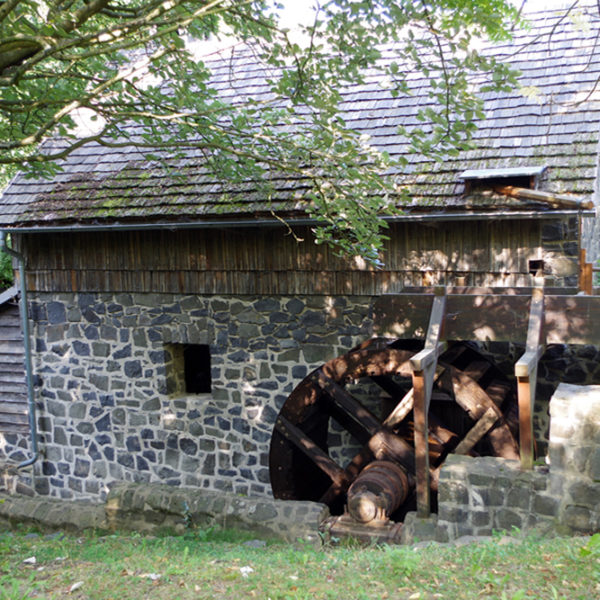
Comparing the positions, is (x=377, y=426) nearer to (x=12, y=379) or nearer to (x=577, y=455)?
(x=577, y=455)

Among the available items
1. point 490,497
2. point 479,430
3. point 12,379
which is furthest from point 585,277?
point 12,379

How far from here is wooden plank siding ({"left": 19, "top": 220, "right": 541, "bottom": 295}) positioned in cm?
614

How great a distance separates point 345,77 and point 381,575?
3.35 meters

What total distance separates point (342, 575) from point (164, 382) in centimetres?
448

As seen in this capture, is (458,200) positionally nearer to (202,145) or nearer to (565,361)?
(565,361)

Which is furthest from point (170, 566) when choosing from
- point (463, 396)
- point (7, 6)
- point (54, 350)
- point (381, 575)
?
point (54, 350)

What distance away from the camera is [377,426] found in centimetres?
603

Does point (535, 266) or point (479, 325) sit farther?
point (535, 266)

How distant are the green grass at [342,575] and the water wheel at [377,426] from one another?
1.71m

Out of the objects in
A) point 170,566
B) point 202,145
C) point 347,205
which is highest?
point 202,145

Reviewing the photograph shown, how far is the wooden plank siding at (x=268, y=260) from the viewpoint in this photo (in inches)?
242

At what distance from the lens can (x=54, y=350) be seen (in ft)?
26.5

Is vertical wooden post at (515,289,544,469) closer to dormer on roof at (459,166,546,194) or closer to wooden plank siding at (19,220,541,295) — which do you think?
wooden plank siding at (19,220,541,295)

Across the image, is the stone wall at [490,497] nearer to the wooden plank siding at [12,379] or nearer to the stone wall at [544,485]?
the stone wall at [544,485]
